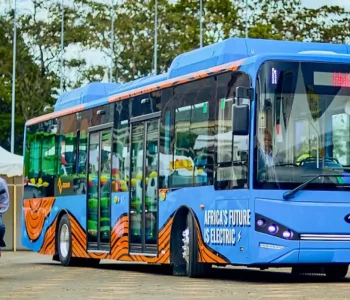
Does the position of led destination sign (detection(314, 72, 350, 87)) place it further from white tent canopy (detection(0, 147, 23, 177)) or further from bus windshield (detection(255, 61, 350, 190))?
white tent canopy (detection(0, 147, 23, 177))

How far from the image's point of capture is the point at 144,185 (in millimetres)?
18844

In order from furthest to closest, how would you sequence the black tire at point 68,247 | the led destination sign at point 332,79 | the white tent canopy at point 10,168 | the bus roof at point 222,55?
the white tent canopy at point 10,168, the black tire at point 68,247, the bus roof at point 222,55, the led destination sign at point 332,79

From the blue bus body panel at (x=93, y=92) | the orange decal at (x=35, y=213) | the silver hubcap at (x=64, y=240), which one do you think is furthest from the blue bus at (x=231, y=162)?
the orange decal at (x=35, y=213)

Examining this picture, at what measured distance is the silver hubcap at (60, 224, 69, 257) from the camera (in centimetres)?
2308

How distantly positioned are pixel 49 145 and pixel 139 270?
13.4ft

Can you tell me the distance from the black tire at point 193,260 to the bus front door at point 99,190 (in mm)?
3886

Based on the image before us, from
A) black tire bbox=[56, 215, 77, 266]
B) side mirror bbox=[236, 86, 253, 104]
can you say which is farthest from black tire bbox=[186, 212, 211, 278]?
black tire bbox=[56, 215, 77, 266]

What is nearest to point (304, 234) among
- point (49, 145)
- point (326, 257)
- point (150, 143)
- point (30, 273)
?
point (326, 257)

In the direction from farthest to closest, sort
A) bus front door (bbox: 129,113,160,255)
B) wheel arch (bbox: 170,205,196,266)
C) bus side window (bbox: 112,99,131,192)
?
bus side window (bbox: 112,99,131,192)
bus front door (bbox: 129,113,160,255)
wheel arch (bbox: 170,205,196,266)

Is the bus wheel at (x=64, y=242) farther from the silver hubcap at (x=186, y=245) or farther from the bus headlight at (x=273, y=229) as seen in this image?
the bus headlight at (x=273, y=229)

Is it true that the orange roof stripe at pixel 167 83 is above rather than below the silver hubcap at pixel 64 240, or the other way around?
above

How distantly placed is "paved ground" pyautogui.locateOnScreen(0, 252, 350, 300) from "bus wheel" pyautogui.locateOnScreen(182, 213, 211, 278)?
0.56 ft

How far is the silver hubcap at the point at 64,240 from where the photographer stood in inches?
909

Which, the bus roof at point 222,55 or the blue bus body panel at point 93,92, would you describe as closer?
the bus roof at point 222,55
